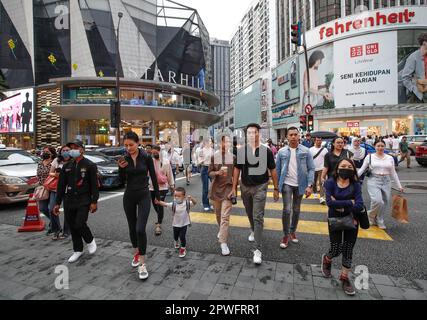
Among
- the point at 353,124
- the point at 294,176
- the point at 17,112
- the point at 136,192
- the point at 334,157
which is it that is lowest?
the point at 136,192

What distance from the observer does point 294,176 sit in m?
4.27

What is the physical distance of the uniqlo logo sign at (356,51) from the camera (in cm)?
3712

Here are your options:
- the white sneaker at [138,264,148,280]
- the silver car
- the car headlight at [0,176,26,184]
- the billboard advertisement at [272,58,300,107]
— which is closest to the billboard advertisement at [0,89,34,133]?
the silver car

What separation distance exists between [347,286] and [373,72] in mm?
43256

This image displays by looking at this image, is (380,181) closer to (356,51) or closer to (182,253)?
(182,253)

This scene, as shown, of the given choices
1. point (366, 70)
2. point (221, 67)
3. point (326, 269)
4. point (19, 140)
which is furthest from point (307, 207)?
point (221, 67)

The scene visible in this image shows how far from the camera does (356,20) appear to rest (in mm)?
37469

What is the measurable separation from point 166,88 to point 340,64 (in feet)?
94.2

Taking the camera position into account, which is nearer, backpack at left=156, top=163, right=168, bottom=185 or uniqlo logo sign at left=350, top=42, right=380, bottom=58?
backpack at left=156, top=163, right=168, bottom=185

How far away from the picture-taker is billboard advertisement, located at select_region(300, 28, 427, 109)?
115 ft

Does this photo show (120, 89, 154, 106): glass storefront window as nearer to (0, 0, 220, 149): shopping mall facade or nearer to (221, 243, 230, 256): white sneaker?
(0, 0, 220, 149): shopping mall facade

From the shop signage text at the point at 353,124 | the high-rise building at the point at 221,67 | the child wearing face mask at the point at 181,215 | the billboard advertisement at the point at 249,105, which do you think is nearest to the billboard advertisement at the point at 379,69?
the shop signage text at the point at 353,124
